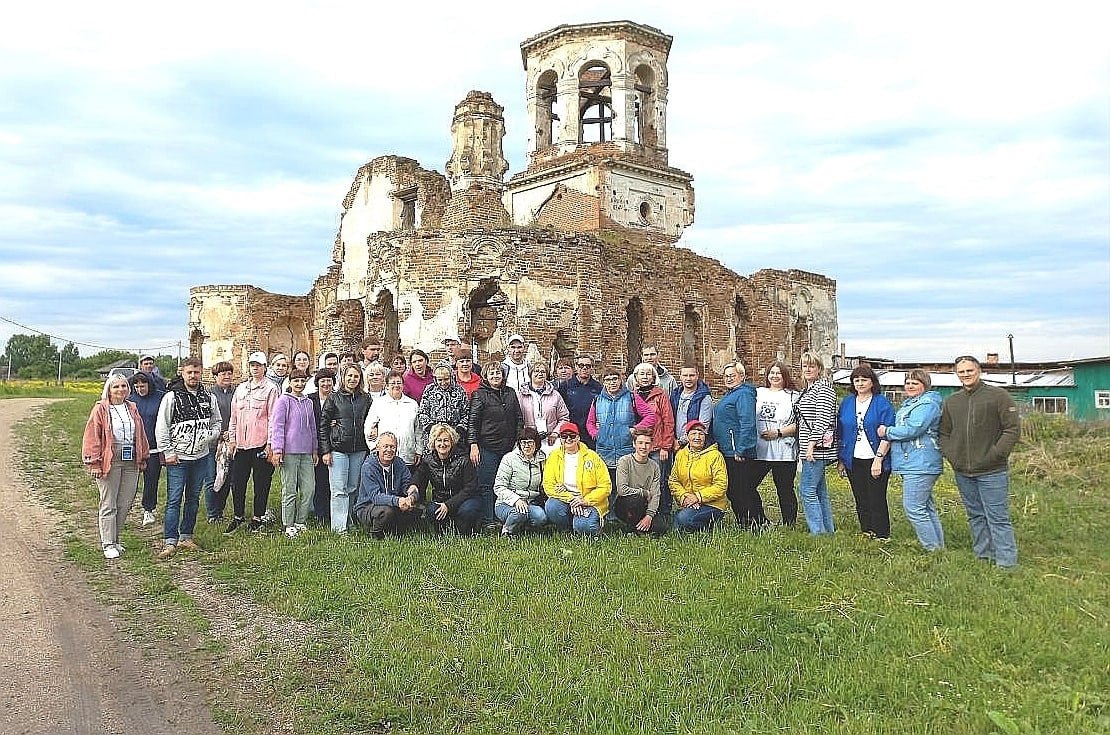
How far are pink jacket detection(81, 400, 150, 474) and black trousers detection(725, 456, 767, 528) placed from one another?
5.56 meters

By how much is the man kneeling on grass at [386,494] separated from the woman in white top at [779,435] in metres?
3.39

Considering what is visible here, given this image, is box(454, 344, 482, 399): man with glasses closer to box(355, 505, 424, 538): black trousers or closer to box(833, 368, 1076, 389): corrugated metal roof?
box(355, 505, 424, 538): black trousers

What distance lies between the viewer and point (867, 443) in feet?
25.3

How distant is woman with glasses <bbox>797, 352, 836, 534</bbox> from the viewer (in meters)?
7.91

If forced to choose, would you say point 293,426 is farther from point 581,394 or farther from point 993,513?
point 993,513

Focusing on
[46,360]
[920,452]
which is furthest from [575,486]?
[46,360]

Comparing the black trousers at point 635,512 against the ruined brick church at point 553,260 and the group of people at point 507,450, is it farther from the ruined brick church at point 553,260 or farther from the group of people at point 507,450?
the ruined brick church at point 553,260

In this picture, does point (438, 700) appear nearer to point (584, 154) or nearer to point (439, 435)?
point (439, 435)

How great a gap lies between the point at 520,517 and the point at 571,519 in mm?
485

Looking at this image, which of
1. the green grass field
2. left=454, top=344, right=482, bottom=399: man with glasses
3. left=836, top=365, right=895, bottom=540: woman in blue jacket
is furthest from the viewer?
left=454, top=344, right=482, bottom=399: man with glasses

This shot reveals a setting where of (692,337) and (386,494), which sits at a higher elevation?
(692,337)

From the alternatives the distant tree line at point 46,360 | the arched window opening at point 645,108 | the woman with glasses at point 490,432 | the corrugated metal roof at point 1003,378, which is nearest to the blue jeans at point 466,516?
the woman with glasses at point 490,432

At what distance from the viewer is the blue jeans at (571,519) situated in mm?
7848

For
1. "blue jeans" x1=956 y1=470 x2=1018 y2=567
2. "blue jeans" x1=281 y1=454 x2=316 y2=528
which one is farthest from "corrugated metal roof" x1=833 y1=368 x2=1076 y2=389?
"blue jeans" x1=281 y1=454 x2=316 y2=528
